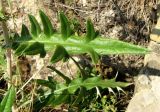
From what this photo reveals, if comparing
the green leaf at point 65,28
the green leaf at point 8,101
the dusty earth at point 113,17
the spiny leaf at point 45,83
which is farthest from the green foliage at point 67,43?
the dusty earth at point 113,17

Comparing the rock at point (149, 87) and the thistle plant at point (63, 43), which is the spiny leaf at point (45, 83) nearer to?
the thistle plant at point (63, 43)

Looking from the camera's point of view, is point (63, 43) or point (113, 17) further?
point (113, 17)

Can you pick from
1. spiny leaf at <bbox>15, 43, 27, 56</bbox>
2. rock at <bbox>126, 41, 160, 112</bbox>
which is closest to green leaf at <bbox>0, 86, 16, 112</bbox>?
spiny leaf at <bbox>15, 43, 27, 56</bbox>

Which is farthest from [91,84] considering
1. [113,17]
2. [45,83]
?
[113,17]

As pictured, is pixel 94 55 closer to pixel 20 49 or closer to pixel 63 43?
pixel 63 43

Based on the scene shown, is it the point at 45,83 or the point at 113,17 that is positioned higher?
the point at 113,17

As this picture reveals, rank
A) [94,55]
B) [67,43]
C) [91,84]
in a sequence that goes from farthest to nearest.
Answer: [91,84] < [67,43] < [94,55]

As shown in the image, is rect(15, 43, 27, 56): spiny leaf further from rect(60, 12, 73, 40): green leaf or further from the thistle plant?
rect(60, 12, 73, 40): green leaf
